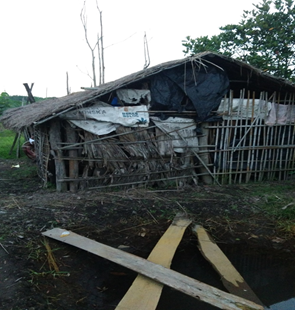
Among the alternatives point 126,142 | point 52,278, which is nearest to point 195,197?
point 126,142

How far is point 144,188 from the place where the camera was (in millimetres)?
7012

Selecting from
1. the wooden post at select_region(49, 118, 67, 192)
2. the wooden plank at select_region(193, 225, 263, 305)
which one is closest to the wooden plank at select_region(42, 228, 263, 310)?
the wooden plank at select_region(193, 225, 263, 305)

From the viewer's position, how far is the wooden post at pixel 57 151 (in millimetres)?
6402

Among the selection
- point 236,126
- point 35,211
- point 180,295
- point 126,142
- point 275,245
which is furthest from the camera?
point 236,126

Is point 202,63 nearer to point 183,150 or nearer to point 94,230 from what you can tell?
point 183,150

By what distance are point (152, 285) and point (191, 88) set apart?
515 centimetres

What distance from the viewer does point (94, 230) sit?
15.4ft

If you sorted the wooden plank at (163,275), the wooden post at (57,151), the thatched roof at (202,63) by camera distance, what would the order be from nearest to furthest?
1. the wooden plank at (163,275)
2. the thatched roof at (202,63)
3. the wooden post at (57,151)

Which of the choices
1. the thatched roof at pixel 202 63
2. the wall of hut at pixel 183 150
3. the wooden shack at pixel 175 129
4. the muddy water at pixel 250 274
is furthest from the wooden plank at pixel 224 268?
the thatched roof at pixel 202 63

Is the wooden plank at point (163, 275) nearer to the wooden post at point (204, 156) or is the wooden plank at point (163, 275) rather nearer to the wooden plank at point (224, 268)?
the wooden plank at point (224, 268)

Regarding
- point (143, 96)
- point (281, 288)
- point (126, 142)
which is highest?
point (143, 96)

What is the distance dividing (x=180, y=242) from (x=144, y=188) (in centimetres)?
270

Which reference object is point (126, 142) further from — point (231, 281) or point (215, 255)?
point (231, 281)

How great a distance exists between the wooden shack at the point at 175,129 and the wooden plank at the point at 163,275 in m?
2.64
